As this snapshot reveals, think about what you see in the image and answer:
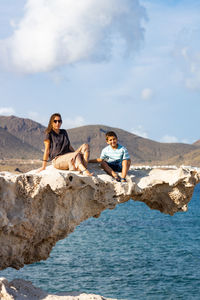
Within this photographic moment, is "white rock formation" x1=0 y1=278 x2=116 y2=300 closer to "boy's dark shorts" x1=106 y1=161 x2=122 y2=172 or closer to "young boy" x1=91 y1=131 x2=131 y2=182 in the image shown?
"young boy" x1=91 y1=131 x2=131 y2=182

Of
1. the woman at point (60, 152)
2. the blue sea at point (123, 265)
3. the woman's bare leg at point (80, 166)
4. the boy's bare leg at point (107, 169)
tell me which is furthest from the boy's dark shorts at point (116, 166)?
the blue sea at point (123, 265)

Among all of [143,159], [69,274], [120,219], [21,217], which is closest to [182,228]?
[120,219]

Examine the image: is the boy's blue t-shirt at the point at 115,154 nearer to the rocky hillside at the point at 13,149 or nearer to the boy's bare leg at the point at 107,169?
the boy's bare leg at the point at 107,169

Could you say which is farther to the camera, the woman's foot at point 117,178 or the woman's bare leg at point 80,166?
the woman's foot at point 117,178

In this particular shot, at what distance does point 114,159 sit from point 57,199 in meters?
1.88

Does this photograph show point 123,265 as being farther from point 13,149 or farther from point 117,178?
point 13,149

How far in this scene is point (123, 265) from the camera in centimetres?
2216

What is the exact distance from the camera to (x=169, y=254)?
1000 inches

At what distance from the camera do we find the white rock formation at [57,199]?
32.3 ft

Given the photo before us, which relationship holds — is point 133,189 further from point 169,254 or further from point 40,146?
point 40,146

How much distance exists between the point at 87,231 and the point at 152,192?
20.5m

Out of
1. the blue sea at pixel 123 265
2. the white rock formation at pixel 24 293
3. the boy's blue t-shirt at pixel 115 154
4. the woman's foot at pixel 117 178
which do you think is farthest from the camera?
the blue sea at pixel 123 265

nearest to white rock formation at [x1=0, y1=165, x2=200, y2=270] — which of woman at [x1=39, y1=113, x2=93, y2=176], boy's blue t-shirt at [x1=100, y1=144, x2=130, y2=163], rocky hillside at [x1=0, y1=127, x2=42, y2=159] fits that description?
woman at [x1=39, y1=113, x2=93, y2=176]

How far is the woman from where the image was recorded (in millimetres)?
10547
